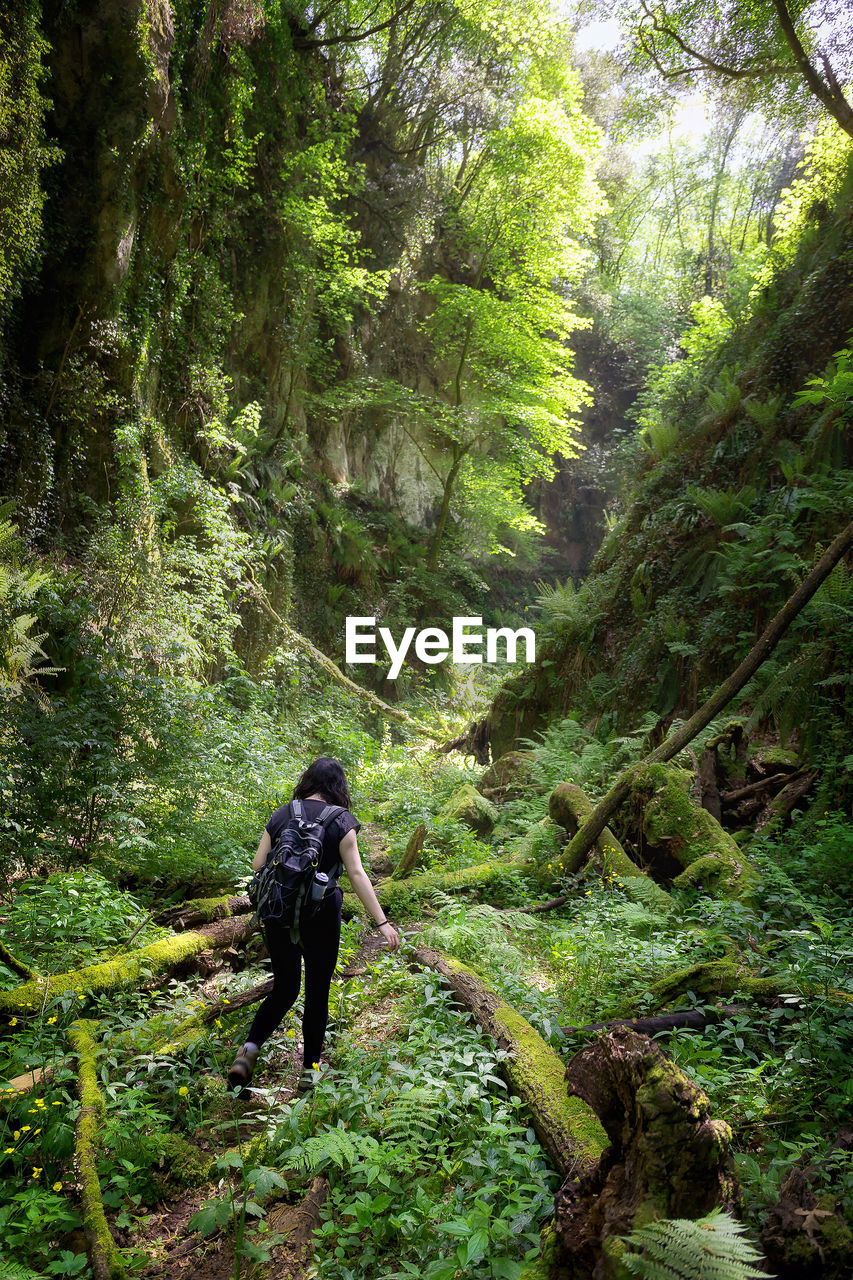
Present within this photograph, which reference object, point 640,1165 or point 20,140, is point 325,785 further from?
point 20,140

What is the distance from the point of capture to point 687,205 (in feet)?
92.5

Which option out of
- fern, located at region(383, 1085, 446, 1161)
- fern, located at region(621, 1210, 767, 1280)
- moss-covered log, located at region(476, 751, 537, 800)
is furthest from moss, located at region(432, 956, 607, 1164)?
moss-covered log, located at region(476, 751, 537, 800)

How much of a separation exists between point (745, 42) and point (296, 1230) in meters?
11.8

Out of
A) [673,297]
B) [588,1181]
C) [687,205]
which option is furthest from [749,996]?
[687,205]

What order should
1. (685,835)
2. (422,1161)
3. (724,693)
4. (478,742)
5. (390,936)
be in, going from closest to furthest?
(422,1161), (390,936), (724,693), (685,835), (478,742)

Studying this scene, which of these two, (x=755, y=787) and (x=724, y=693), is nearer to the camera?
(x=724, y=693)

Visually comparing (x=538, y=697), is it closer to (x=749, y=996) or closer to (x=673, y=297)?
(x=749, y=996)

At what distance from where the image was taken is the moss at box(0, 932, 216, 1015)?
11.0ft

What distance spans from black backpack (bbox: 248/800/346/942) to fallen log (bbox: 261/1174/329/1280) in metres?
0.94

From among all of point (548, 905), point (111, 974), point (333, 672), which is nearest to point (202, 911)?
point (111, 974)

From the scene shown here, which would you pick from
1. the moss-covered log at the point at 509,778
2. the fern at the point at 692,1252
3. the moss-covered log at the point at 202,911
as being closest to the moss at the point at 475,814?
the moss-covered log at the point at 509,778

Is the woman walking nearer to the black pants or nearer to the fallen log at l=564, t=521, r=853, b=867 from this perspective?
the black pants

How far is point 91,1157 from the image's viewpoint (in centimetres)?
259
